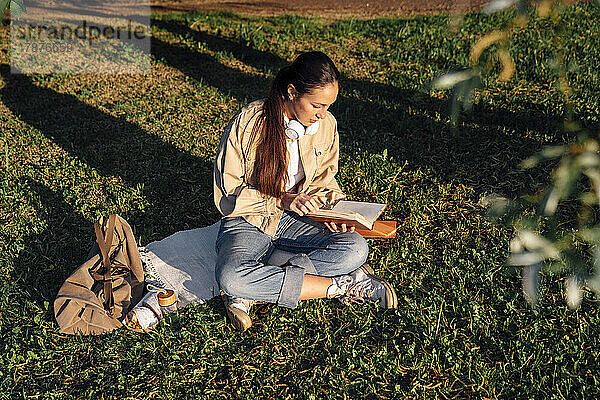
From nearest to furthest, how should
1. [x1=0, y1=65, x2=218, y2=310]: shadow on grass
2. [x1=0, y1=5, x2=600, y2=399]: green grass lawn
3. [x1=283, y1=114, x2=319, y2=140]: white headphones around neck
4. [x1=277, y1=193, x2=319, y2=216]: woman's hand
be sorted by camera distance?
[x1=0, y1=5, x2=600, y2=399]: green grass lawn → [x1=277, y1=193, x2=319, y2=216]: woman's hand → [x1=283, y1=114, x2=319, y2=140]: white headphones around neck → [x1=0, y1=65, x2=218, y2=310]: shadow on grass

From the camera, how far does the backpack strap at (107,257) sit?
13.3 feet

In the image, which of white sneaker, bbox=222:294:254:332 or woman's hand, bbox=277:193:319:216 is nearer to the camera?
white sneaker, bbox=222:294:254:332

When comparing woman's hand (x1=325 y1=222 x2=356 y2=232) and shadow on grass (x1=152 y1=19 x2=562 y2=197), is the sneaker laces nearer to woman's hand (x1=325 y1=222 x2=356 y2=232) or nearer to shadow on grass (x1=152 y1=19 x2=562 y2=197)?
woman's hand (x1=325 y1=222 x2=356 y2=232)

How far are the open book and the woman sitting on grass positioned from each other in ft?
0.30

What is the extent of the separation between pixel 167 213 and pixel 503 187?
3.07 meters

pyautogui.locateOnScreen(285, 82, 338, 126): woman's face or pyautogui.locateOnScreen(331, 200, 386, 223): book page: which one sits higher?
pyautogui.locateOnScreen(285, 82, 338, 126): woman's face

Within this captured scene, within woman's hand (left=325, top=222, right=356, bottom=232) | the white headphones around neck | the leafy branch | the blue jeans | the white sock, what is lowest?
the white sock

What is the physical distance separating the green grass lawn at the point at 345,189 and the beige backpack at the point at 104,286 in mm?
149

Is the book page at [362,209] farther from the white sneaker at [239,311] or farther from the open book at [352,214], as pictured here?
the white sneaker at [239,311]

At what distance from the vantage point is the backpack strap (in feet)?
13.3

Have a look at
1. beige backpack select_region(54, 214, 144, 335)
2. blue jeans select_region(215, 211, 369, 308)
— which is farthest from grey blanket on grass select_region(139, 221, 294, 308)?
beige backpack select_region(54, 214, 144, 335)

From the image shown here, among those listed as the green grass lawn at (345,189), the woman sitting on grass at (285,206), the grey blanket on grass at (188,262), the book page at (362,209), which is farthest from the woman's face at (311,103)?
the green grass lawn at (345,189)

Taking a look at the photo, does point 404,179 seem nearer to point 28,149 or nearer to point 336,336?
point 336,336

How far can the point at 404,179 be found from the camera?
5871mm
